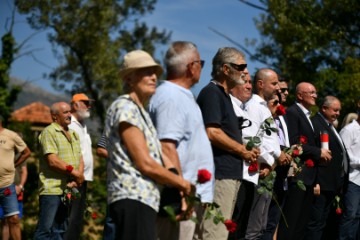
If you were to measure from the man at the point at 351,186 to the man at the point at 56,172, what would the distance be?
3879 mm

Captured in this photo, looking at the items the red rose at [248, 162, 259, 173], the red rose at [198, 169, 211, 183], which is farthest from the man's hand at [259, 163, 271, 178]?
the red rose at [198, 169, 211, 183]

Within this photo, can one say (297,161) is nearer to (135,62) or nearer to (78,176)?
(78,176)

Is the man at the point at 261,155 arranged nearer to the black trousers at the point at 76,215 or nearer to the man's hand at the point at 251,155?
the man's hand at the point at 251,155

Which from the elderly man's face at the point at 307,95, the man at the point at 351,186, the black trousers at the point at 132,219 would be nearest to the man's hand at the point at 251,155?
the black trousers at the point at 132,219

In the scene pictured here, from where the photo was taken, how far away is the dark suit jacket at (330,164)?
9.22m

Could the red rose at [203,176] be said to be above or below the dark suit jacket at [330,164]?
below

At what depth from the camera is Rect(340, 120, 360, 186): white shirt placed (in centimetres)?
1020

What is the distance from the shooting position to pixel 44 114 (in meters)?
33.1

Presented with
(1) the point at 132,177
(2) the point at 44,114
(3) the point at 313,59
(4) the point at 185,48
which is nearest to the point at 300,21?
(3) the point at 313,59

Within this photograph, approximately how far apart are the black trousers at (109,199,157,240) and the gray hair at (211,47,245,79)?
2.19 meters

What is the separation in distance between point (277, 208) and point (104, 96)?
1881 centimetres

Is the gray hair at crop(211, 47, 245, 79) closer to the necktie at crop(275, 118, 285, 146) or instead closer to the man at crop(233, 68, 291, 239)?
the man at crop(233, 68, 291, 239)

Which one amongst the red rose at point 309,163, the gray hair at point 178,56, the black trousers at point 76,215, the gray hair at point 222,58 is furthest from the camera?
the black trousers at point 76,215

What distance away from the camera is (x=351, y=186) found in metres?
10.2
